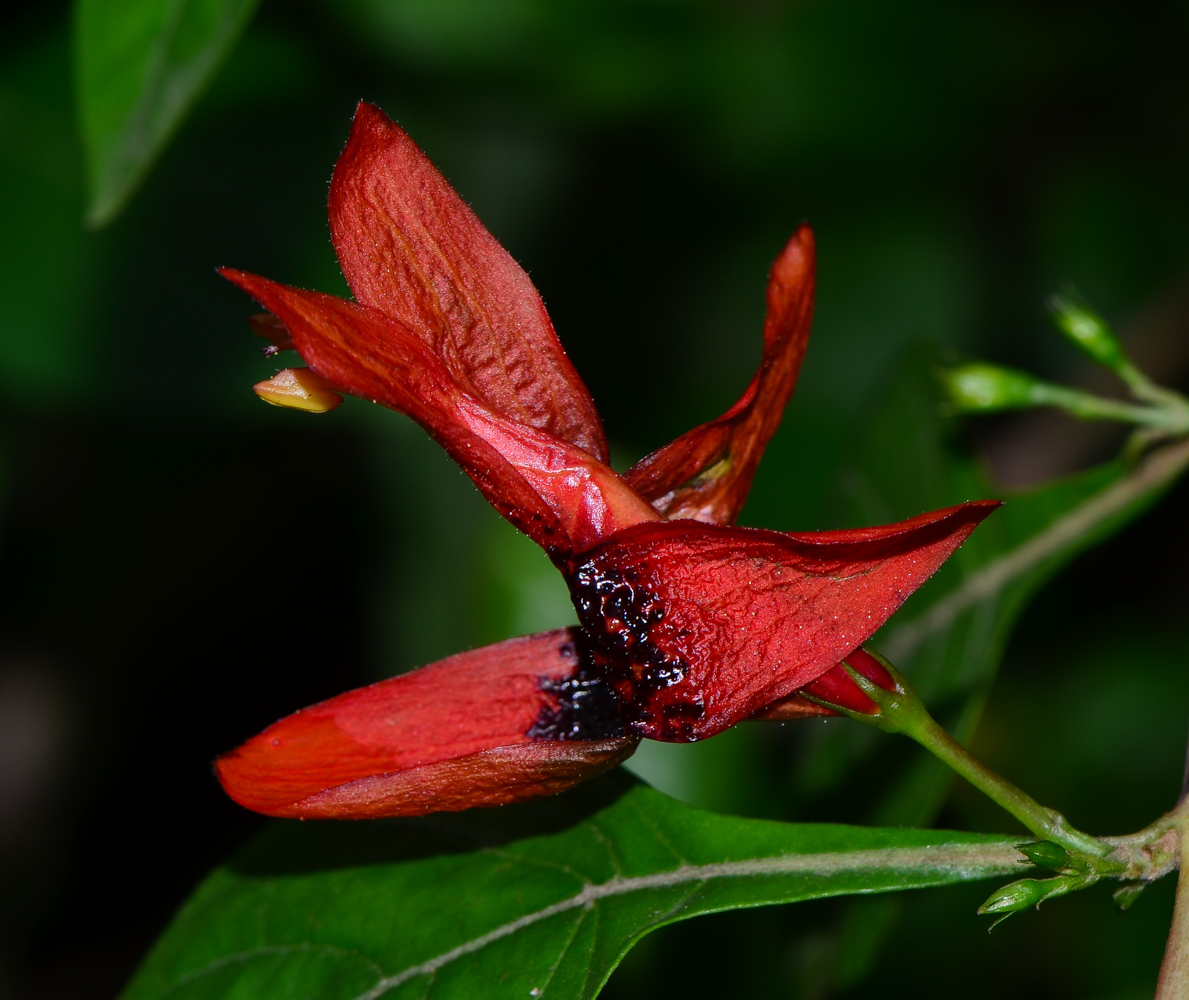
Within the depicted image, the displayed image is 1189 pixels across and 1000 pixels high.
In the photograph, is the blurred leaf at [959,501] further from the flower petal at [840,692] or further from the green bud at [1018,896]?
the flower petal at [840,692]

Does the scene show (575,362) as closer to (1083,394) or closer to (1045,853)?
(1083,394)

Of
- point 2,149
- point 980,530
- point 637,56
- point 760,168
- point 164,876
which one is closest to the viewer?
point 980,530

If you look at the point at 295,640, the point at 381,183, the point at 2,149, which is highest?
the point at 2,149

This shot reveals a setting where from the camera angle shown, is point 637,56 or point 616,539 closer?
point 616,539

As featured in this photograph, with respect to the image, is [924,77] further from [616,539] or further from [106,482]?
[616,539]

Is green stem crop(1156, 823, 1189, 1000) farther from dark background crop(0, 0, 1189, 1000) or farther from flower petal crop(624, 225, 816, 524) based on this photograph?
dark background crop(0, 0, 1189, 1000)

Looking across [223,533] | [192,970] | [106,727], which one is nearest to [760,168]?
[223,533]

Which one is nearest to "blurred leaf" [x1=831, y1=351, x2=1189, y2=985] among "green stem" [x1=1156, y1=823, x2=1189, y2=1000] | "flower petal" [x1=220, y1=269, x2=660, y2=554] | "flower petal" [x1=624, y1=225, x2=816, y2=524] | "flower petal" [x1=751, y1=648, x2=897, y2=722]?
"green stem" [x1=1156, y1=823, x2=1189, y2=1000]

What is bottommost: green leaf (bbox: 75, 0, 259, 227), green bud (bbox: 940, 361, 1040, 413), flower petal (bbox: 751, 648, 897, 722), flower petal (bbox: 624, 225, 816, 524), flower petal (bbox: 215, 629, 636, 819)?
green bud (bbox: 940, 361, 1040, 413)
